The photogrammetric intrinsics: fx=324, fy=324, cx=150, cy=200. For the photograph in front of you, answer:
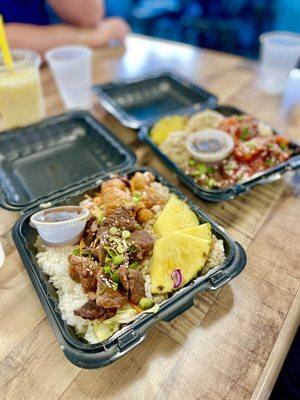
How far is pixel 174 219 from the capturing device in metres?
1.22

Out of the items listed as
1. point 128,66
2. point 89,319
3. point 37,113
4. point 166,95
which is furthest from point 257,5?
point 89,319

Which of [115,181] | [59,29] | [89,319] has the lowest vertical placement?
[89,319]

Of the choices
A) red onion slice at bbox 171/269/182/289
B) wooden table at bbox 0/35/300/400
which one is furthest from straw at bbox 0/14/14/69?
red onion slice at bbox 171/269/182/289

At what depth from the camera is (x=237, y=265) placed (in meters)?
1.09

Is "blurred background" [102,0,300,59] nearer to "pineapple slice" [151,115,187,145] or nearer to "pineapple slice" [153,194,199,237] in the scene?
"pineapple slice" [151,115,187,145]

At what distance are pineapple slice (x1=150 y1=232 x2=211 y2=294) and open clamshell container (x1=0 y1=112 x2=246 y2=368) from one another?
0.12ft

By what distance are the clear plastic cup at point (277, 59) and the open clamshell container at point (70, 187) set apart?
4.30 ft

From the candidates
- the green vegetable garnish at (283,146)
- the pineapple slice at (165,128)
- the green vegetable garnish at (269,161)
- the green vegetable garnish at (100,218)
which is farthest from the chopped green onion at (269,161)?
the green vegetable garnish at (100,218)

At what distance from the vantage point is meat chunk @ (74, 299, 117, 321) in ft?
3.21

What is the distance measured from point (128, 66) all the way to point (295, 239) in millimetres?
2063

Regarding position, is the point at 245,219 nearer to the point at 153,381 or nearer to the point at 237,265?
the point at 237,265

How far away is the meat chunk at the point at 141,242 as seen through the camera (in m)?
1.11

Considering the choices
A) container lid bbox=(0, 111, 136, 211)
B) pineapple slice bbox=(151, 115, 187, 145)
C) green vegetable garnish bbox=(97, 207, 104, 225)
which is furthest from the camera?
pineapple slice bbox=(151, 115, 187, 145)

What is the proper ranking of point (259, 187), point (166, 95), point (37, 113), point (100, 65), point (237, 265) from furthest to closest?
1. point (100, 65)
2. point (166, 95)
3. point (37, 113)
4. point (259, 187)
5. point (237, 265)
